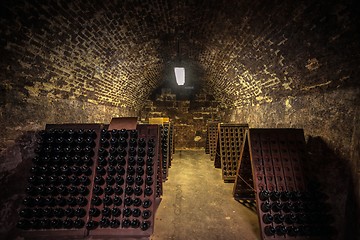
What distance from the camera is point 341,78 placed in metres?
2.34

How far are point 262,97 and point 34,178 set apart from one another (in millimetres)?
5183

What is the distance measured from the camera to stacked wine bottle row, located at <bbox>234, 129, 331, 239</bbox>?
2.15m

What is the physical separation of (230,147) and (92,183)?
3426mm

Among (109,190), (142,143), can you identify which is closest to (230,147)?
(142,143)

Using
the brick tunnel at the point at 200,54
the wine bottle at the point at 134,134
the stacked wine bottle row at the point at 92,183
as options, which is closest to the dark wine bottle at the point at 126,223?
the stacked wine bottle row at the point at 92,183

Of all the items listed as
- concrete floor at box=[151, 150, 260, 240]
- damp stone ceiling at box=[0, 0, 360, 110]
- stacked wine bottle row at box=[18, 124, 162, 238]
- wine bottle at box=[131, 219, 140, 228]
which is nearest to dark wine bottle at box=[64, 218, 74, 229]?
stacked wine bottle row at box=[18, 124, 162, 238]

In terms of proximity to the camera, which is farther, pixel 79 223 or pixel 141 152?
pixel 141 152

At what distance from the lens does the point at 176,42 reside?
15.6 ft

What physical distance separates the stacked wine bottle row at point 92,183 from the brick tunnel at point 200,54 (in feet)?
1.75

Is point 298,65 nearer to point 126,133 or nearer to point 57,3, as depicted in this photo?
point 126,133

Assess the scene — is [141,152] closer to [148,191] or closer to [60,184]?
[148,191]

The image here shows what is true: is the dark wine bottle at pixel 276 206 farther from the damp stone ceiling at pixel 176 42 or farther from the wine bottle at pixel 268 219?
the damp stone ceiling at pixel 176 42

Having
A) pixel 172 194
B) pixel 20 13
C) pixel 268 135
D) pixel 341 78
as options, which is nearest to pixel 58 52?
pixel 20 13

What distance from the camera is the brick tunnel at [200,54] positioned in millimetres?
2207
